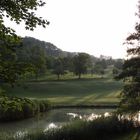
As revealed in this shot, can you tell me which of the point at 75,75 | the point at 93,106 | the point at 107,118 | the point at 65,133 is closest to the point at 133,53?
the point at 107,118

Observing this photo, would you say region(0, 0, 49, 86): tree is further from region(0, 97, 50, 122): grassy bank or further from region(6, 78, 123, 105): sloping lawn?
region(6, 78, 123, 105): sloping lawn

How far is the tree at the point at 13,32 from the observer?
9.47m

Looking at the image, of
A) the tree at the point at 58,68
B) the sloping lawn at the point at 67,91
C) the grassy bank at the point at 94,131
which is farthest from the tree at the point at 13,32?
the tree at the point at 58,68

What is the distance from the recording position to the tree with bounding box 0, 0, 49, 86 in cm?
947


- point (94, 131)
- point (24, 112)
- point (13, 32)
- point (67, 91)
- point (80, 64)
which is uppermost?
point (80, 64)

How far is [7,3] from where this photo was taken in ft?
31.2

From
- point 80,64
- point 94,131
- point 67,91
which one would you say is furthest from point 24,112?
point 80,64

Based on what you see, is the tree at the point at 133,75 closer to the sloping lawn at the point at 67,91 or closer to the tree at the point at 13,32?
the tree at the point at 13,32

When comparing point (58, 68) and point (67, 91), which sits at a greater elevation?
point (58, 68)

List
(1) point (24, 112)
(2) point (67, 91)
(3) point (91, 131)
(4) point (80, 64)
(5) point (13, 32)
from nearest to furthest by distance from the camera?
(5) point (13, 32), (3) point (91, 131), (1) point (24, 112), (2) point (67, 91), (4) point (80, 64)

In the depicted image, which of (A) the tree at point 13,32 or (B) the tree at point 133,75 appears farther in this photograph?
(B) the tree at point 133,75

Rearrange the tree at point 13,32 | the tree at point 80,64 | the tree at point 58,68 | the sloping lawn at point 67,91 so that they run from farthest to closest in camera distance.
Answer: the tree at point 80,64
the tree at point 58,68
the sloping lawn at point 67,91
the tree at point 13,32

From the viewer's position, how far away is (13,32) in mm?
9914

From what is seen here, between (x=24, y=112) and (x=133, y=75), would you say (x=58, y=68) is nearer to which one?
(x=24, y=112)
